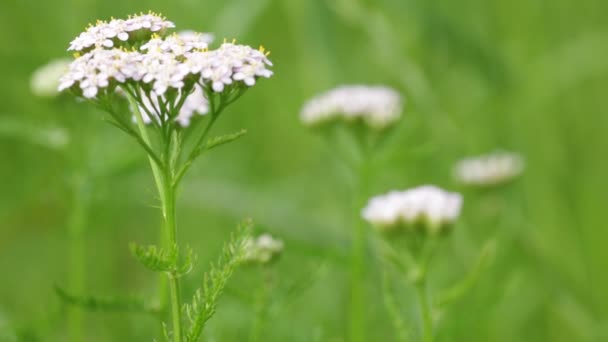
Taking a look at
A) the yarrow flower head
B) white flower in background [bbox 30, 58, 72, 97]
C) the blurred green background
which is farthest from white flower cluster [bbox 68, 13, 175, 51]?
white flower in background [bbox 30, 58, 72, 97]

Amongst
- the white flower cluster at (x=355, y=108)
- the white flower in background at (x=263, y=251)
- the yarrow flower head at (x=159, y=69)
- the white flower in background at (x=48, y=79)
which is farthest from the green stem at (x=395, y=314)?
the white flower in background at (x=48, y=79)

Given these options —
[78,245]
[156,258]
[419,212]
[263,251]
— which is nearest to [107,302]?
[263,251]

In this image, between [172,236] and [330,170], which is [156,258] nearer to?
[172,236]

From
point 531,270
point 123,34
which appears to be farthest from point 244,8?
point 123,34

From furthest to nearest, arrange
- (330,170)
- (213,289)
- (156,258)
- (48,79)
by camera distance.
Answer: (330,170) < (48,79) < (213,289) < (156,258)

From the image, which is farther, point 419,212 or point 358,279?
point 358,279

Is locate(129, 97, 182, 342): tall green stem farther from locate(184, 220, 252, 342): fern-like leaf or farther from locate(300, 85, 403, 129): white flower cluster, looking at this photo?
locate(300, 85, 403, 129): white flower cluster
